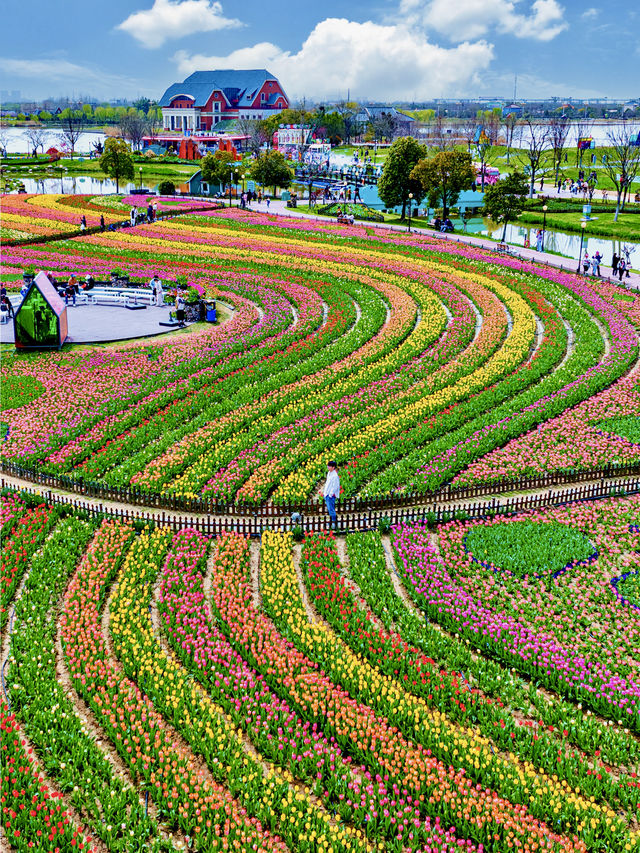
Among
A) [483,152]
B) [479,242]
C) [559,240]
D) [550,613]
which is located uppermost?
[483,152]

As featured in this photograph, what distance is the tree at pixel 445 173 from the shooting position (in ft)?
210

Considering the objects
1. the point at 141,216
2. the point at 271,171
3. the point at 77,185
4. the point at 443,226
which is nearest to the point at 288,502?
the point at 141,216

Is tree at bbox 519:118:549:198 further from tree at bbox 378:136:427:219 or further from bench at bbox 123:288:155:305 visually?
bench at bbox 123:288:155:305

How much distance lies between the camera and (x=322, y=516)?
17078mm

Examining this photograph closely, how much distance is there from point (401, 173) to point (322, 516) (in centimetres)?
5467

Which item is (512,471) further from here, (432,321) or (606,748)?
(432,321)

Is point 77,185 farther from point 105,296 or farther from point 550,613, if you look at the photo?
point 550,613

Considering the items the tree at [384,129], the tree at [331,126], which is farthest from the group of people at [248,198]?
the tree at [384,129]

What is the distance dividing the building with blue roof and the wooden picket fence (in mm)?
158631

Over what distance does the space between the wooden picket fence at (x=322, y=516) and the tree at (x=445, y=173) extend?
51015mm

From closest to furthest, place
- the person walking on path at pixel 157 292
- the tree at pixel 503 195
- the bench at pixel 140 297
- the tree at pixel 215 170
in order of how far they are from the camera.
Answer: the person walking on path at pixel 157 292 < the bench at pixel 140 297 < the tree at pixel 503 195 < the tree at pixel 215 170

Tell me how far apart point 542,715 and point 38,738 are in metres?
7.10

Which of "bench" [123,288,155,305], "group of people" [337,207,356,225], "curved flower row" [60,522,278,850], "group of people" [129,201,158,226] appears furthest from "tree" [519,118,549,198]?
"curved flower row" [60,522,278,850]

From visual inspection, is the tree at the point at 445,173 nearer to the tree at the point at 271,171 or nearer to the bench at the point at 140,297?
the tree at the point at 271,171
